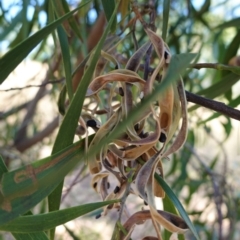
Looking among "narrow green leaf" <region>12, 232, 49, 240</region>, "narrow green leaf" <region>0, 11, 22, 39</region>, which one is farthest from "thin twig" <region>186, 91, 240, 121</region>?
"narrow green leaf" <region>0, 11, 22, 39</region>

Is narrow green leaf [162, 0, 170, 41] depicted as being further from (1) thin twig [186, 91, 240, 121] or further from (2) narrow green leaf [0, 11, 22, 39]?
(2) narrow green leaf [0, 11, 22, 39]

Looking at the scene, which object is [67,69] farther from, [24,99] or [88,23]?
[24,99]

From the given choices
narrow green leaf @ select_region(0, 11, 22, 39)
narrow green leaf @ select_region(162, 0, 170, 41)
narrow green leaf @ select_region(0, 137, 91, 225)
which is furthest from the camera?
narrow green leaf @ select_region(0, 11, 22, 39)

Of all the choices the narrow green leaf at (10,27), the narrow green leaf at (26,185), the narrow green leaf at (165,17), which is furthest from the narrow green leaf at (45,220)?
the narrow green leaf at (10,27)

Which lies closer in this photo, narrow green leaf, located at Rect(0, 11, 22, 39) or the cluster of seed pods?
the cluster of seed pods

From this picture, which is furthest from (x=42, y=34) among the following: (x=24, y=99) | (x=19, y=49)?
(x=24, y=99)

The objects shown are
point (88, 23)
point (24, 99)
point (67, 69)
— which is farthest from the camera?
point (24, 99)

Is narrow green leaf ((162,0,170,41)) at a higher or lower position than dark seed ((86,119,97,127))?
higher

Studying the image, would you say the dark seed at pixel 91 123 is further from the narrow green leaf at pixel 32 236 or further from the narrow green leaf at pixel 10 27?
the narrow green leaf at pixel 10 27
